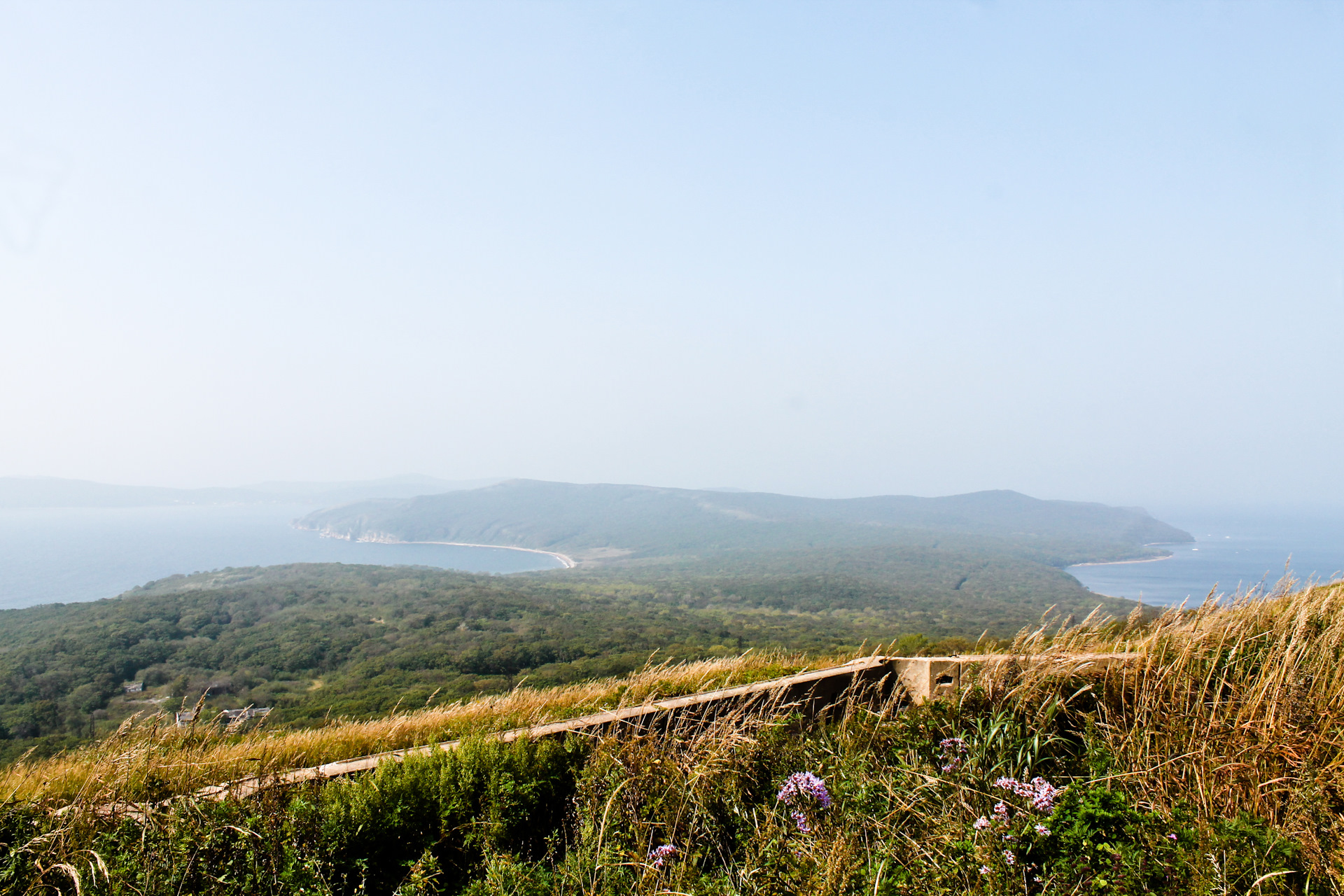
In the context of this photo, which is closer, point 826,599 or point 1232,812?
point 1232,812

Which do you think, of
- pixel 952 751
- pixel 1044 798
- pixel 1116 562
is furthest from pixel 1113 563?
pixel 1044 798

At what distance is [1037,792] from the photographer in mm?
2723

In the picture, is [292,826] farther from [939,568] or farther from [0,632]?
[939,568]

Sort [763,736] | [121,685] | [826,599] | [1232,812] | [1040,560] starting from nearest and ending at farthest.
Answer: [1232,812], [763,736], [121,685], [826,599], [1040,560]

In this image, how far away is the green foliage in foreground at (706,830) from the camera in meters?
2.31

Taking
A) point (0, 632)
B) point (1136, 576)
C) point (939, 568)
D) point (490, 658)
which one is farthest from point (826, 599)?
point (0, 632)

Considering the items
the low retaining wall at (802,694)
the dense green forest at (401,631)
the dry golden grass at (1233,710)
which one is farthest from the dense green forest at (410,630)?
the dry golden grass at (1233,710)

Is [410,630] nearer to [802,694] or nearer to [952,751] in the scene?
[802,694]

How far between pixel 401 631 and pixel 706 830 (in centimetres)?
7938

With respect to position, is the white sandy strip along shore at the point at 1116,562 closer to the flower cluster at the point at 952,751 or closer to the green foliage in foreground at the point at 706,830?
the flower cluster at the point at 952,751

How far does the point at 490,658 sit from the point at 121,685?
2820cm

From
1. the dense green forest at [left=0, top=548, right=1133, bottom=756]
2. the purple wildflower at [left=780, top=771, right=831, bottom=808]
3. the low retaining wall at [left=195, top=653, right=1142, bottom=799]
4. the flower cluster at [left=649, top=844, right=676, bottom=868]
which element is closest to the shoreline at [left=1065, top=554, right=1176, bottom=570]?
the dense green forest at [left=0, top=548, right=1133, bottom=756]

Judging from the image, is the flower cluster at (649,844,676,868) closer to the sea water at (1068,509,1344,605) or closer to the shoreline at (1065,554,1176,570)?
the sea water at (1068,509,1344,605)

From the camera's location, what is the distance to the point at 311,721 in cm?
3275
